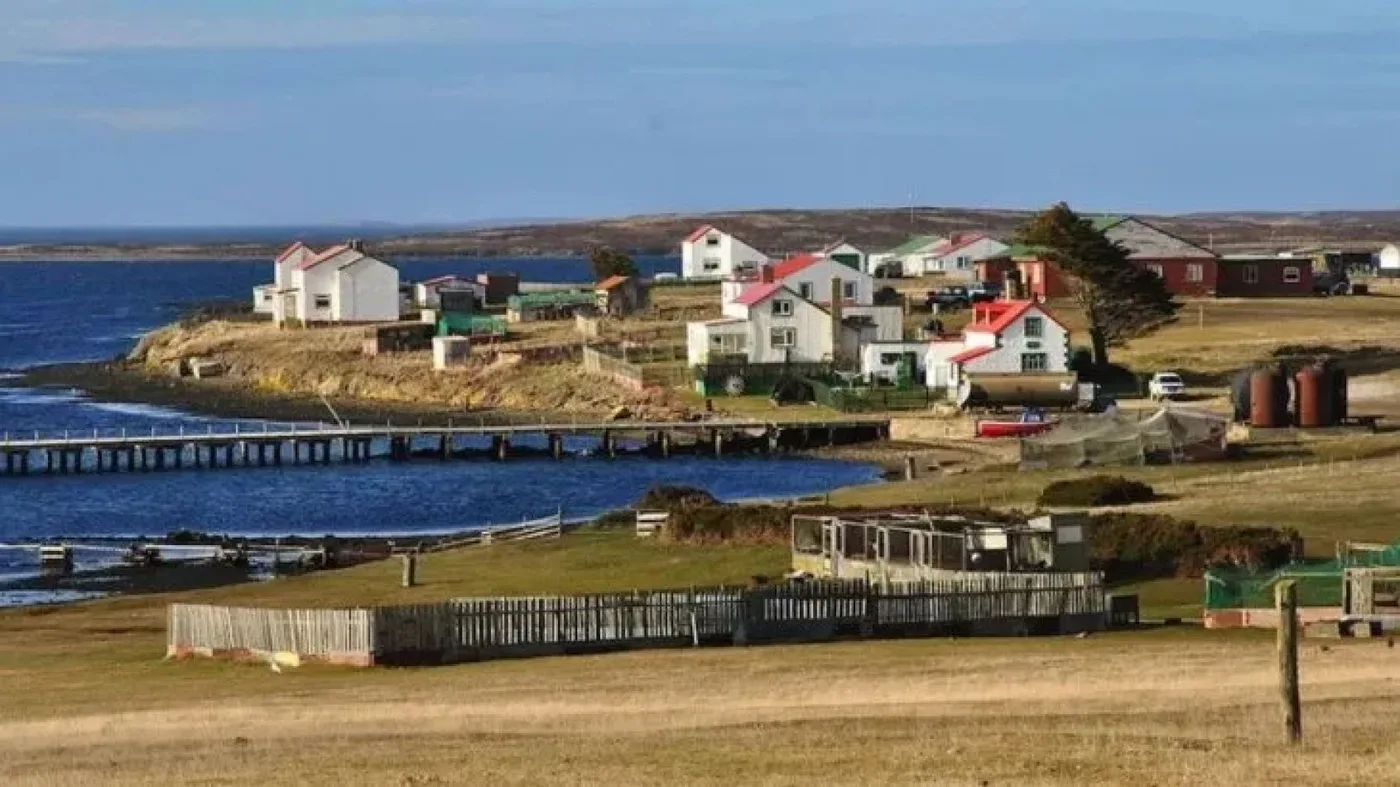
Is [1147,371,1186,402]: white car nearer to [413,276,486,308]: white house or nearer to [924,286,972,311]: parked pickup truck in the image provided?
[924,286,972,311]: parked pickup truck

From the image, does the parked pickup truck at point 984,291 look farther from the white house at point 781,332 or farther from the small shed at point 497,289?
the small shed at point 497,289

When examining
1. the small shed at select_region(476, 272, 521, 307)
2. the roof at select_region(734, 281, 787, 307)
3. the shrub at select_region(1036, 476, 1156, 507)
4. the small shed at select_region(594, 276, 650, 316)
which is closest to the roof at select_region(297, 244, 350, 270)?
the small shed at select_region(476, 272, 521, 307)

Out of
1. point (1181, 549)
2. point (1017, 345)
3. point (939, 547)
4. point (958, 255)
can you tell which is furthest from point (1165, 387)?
point (958, 255)

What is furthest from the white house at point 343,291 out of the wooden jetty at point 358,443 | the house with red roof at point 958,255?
the wooden jetty at point 358,443

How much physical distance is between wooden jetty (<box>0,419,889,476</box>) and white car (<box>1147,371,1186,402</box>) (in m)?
9.36

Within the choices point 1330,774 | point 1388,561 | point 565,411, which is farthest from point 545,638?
point 565,411

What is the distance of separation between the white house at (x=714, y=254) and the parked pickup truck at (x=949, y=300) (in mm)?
29627

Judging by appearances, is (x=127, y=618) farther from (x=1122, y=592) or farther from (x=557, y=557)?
(x=1122, y=592)

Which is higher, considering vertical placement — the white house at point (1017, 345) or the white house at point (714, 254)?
the white house at point (714, 254)

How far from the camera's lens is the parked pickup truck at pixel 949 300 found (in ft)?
442

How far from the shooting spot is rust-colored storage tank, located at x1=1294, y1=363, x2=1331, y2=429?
83.5 meters

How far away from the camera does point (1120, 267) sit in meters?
111

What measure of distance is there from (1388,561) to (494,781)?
20915 mm

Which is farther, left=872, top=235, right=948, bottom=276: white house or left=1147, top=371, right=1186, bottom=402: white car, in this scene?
left=872, top=235, right=948, bottom=276: white house
